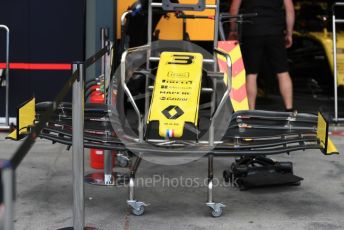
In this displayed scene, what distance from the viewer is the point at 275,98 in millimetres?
8648

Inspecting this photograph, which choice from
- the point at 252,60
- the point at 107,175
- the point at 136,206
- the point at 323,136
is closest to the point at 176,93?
the point at 136,206

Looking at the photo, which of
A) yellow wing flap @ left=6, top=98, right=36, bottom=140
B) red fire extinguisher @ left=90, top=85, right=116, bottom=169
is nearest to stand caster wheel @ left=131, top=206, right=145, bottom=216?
yellow wing flap @ left=6, top=98, right=36, bottom=140

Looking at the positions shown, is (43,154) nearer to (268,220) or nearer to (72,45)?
(72,45)

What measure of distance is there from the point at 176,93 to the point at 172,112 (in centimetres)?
16

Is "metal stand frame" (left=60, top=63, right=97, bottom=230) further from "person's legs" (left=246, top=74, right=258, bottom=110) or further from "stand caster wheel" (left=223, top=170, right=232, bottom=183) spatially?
"person's legs" (left=246, top=74, right=258, bottom=110)

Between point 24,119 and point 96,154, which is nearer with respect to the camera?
point 24,119

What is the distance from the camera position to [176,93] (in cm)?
473

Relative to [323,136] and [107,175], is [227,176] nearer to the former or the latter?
[107,175]

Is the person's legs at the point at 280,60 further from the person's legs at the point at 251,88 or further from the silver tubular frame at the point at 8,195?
the silver tubular frame at the point at 8,195

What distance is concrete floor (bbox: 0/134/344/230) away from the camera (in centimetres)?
460

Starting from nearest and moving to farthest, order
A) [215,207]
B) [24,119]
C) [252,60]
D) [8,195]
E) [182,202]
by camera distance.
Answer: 1. [8,195]
2. [215,207]
3. [24,119]
4. [182,202]
5. [252,60]

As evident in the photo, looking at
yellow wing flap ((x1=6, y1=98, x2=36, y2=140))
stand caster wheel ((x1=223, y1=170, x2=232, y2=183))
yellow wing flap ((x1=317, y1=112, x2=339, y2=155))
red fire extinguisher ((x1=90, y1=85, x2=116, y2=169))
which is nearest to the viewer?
A: yellow wing flap ((x1=317, y1=112, x2=339, y2=155))

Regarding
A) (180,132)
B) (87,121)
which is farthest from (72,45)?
(180,132)

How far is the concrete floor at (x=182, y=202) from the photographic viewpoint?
460 centimetres
